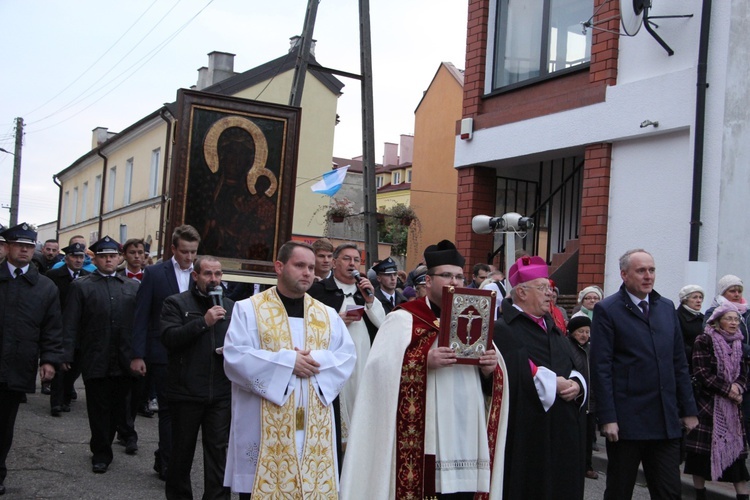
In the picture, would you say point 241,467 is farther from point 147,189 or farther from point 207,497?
point 147,189

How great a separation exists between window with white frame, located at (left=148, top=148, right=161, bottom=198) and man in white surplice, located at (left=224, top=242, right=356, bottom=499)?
30.2 meters

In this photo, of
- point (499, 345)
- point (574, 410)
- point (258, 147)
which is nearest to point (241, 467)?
point (499, 345)

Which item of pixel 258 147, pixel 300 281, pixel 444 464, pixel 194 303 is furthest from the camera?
pixel 258 147

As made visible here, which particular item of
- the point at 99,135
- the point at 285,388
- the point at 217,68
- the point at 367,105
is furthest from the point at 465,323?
the point at 99,135

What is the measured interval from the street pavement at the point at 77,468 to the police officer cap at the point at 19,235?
1929mm

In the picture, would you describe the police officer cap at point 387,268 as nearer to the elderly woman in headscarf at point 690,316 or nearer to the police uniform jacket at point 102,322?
the police uniform jacket at point 102,322

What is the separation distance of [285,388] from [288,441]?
302 millimetres

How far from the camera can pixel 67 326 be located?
313 inches

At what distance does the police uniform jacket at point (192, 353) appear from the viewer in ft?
20.2

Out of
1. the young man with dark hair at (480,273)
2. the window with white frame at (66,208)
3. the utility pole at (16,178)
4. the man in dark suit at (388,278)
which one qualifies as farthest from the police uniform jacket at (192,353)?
the window with white frame at (66,208)

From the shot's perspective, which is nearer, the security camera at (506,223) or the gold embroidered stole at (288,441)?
the gold embroidered stole at (288,441)

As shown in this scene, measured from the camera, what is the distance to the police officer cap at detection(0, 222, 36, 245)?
683 cm

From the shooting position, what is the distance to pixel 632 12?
11.0 metres

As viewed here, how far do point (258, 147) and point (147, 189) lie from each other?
25851mm
